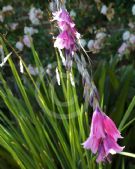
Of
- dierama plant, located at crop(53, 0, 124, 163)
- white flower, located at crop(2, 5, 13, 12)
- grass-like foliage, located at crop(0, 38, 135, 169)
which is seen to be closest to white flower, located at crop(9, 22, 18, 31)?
white flower, located at crop(2, 5, 13, 12)

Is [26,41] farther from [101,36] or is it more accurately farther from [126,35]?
[126,35]

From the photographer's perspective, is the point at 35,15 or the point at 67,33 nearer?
the point at 67,33

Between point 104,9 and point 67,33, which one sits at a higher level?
point 104,9

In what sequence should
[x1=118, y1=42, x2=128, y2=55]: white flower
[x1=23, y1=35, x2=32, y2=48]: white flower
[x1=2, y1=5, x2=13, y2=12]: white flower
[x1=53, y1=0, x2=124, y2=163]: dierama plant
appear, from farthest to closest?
1. [x1=2, y1=5, x2=13, y2=12]: white flower
2. [x1=23, y1=35, x2=32, y2=48]: white flower
3. [x1=118, y1=42, x2=128, y2=55]: white flower
4. [x1=53, y1=0, x2=124, y2=163]: dierama plant

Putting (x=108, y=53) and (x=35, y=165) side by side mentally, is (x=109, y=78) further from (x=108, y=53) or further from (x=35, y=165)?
(x=108, y=53)

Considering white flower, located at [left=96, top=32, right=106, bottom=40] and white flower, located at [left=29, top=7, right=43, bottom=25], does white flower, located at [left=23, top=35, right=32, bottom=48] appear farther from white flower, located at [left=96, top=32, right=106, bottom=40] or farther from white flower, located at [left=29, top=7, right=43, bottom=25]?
white flower, located at [left=96, top=32, right=106, bottom=40]

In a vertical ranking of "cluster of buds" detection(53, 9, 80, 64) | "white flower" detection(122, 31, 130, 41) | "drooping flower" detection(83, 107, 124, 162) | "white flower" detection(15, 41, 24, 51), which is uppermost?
"white flower" detection(15, 41, 24, 51)

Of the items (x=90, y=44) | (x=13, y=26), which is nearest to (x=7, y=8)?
(x=13, y=26)

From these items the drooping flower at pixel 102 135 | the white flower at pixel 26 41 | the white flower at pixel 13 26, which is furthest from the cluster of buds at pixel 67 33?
the white flower at pixel 13 26
